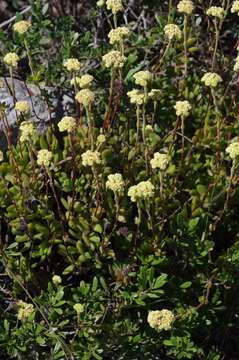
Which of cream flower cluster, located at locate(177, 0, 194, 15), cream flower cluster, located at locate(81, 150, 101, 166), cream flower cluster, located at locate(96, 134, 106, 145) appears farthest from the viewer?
cream flower cluster, located at locate(177, 0, 194, 15)

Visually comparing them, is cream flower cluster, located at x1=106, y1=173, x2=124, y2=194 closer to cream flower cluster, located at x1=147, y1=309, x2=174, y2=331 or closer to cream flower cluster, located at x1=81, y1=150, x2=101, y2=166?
cream flower cluster, located at x1=81, y1=150, x2=101, y2=166

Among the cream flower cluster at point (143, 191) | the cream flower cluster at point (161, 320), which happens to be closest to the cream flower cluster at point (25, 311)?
the cream flower cluster at point (161, 320)

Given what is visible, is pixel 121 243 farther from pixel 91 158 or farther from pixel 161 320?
pixel 161 320

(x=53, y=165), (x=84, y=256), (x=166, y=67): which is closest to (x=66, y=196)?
(x=53, y=165)

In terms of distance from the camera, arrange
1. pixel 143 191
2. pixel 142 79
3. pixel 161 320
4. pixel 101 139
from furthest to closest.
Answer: pixel 101 139
pixel 142 79
pixel 143 191
pixel 161 320

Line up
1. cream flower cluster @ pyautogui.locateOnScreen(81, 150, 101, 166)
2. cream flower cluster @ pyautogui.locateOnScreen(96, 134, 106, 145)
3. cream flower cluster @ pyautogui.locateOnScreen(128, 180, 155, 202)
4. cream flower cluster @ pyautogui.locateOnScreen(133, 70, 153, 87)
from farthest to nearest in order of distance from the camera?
cream flower cluster @ pyautogui.locateOnScreen(96, 134, 106, 145)
cream flower cluster @ pyautogui.locateOnScreen(133, 70, 153, 87)
cream flower cluster @ pyautogui.locateOnScreen(81, 150, 101, 166)
cream flower cluster @ pyautogui.locateOnScreen(128, 180, 155, 202)

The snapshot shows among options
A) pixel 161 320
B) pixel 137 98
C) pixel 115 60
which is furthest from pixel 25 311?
pixel 115 60

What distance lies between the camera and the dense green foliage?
3.24 metres

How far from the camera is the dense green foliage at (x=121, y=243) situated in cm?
324

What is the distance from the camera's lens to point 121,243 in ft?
11.4

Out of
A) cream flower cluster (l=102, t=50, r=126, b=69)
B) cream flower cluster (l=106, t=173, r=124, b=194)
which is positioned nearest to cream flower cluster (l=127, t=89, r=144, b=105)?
cream flower cluster (l=102, t=50, r=126, b=69)

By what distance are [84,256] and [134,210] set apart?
499 mm

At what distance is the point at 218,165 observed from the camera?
368cm

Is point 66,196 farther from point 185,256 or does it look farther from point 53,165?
point 185,256
